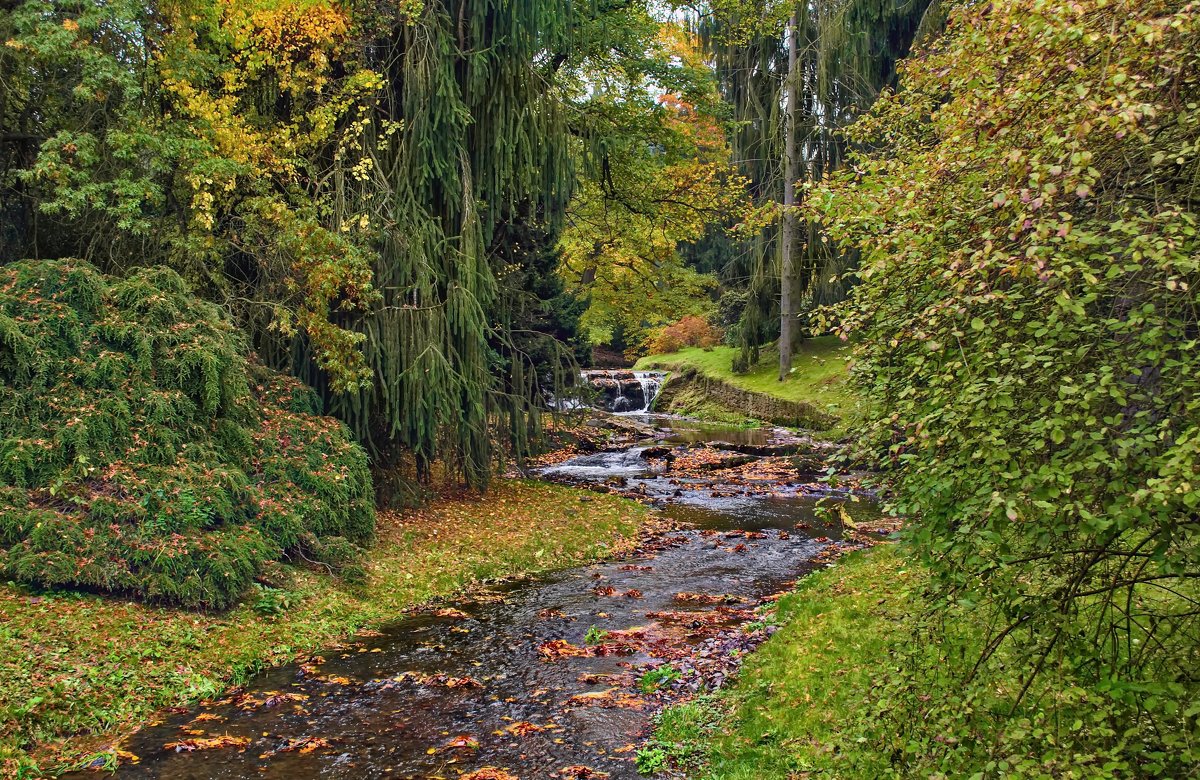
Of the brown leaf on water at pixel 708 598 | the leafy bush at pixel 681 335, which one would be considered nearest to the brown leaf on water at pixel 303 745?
the brown leaf on water at pixel 708 598

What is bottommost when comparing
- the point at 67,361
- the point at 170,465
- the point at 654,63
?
the point at 170,465

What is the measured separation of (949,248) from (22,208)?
1050 centimetres

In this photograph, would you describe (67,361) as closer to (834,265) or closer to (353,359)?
(353,359)

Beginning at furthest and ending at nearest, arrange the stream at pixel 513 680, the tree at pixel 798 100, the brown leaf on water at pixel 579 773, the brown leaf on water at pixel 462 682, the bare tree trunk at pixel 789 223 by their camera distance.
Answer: the bare tree trunk at pixel 789 223, the tree at pixel 798 100, the brown leaf on water at pixel 462 682, the stream at pixel 513 680, the brown leaf on water at pixel 579 773

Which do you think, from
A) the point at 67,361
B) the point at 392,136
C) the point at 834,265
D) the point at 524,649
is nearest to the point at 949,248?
the point at 524,649

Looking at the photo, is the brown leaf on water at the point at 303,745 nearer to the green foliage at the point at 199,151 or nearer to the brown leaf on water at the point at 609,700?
the brown leaf on water at the point at 609,700

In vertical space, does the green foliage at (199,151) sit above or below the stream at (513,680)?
above

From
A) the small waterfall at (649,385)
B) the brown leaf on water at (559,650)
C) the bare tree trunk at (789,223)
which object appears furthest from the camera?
the small waterfall at (649,385)

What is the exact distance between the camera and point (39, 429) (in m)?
7.51

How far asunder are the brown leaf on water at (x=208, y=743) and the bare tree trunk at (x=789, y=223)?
2166cm

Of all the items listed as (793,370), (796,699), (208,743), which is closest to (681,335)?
(793,370)

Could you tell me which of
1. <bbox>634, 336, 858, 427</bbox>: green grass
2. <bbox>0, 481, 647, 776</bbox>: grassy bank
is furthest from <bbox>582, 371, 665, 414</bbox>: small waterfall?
<bbox>0, 481, 647, 776</bbox>: grassy bank

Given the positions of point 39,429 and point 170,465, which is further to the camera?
point 170,465

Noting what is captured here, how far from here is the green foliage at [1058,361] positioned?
293cm
